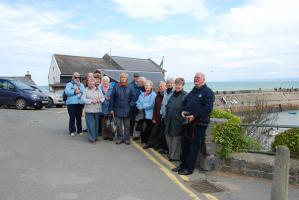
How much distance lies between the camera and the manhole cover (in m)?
6.49

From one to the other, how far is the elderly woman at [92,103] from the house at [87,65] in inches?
1331

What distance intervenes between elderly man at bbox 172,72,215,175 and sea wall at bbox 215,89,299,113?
4747 centimetres

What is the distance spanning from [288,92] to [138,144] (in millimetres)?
76238

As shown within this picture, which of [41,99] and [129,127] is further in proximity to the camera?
[41,99]

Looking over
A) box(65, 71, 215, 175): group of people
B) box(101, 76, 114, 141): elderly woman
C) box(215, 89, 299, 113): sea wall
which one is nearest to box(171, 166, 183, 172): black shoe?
box(65, 71, 215, 175): group of people

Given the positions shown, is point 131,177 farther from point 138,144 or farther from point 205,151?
point 138,144

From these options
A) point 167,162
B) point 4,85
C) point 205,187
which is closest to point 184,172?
point 205,187

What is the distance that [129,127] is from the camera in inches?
403

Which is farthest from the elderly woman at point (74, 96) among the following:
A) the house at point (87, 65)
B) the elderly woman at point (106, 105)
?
the house at point (87, 65)

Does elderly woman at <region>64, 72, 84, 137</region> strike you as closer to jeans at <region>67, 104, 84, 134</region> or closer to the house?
jeans at <region>67, 104, 84, 134</region>

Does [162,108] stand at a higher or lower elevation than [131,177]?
higher

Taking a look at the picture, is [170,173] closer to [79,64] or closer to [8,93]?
[8,93]

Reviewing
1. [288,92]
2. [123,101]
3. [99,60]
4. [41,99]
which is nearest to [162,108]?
[123,101]

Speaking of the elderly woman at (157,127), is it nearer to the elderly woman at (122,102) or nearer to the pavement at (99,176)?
the pavement at (99,176)
